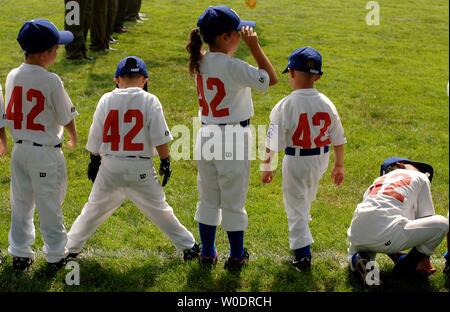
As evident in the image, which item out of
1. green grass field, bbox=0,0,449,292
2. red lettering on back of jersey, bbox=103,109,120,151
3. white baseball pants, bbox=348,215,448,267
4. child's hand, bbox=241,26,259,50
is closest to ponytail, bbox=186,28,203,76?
child's hand, bbox=241,26,259,50

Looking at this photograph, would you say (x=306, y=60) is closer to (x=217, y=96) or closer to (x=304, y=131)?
(x=304, y=131)

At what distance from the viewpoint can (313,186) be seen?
4457mm

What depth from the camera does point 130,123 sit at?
4.17 m

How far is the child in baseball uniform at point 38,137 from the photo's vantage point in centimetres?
409

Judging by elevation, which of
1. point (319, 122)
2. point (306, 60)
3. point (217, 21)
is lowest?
point (319, 122)

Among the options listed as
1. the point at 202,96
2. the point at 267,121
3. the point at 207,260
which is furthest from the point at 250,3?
the point at 207,260

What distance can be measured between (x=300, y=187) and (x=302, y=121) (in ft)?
1.91

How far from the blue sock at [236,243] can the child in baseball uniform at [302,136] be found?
451mm

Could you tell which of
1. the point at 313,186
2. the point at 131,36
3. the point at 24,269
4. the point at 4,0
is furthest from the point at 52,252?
the point at 4,0

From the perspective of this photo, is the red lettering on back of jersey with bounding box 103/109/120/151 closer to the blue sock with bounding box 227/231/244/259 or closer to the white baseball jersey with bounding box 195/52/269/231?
the white baseball jersey with bounding box 195/52/269/231

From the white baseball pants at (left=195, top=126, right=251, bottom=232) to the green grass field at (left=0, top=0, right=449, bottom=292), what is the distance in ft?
1.58

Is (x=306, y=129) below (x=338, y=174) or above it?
above

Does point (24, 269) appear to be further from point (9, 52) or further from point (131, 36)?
point (131, 36)

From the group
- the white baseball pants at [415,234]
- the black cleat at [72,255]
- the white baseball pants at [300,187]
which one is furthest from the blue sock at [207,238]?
the white baseball pants at [415,234]
